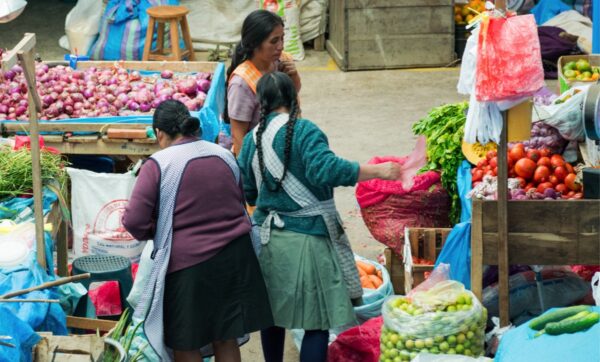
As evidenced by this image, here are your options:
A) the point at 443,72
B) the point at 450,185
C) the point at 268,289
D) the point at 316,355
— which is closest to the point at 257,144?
the point at 268,289

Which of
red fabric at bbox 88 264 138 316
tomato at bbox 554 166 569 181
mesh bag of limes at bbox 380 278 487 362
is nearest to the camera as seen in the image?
mesh bag of limes at bbox 380 278 487 362

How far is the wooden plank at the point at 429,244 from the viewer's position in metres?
6.16

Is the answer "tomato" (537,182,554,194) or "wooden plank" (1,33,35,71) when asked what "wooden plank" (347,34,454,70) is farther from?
"wooden plank" (1,33,35,71)

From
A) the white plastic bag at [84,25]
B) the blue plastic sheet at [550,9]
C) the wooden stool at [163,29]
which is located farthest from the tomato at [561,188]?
the white plastic bag at [84,25]

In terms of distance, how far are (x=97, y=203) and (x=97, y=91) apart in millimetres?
1524

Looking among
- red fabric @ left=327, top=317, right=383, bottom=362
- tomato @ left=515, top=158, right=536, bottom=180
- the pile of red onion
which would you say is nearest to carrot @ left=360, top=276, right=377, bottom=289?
red fabric @ left=327, top=317, right=383, bottom=362

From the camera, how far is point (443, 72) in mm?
12055

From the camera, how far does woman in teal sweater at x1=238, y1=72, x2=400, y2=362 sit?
16.2 feet

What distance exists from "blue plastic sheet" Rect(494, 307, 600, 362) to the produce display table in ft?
2.67

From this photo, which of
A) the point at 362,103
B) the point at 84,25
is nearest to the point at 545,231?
the point at 362,103

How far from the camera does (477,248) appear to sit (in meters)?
4.97

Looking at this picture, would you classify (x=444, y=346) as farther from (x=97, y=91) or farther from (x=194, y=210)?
(x=97, y=91)

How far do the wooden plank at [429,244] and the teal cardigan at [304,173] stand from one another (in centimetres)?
126

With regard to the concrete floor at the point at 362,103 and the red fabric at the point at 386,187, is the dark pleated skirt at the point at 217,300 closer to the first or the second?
the red fabric at the point at 386,187
